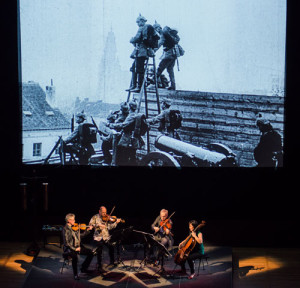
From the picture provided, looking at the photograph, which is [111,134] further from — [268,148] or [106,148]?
[268,148]

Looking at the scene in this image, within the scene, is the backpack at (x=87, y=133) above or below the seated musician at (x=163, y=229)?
above

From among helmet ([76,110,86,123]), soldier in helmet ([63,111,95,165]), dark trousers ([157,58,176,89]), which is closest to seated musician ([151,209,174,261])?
soldier in helmet ([63,111,95,165])

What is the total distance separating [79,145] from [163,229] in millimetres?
1971

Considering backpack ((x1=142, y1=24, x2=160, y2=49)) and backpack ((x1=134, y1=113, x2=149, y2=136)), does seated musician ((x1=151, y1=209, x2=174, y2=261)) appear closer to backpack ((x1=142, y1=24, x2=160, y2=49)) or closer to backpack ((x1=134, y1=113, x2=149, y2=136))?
backpack ((x1=134, y1=113, x2=149, y2=136))

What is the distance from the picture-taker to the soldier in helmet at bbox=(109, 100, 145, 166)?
10320 millimetres

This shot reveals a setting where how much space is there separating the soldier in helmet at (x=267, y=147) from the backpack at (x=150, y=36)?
6.71 feet

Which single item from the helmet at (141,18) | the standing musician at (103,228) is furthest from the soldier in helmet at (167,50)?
the standing musician at (103,228)

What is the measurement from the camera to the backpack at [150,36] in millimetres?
10055

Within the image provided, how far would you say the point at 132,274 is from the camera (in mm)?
9344

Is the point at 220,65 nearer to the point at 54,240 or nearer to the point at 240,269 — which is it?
the point at 240,269

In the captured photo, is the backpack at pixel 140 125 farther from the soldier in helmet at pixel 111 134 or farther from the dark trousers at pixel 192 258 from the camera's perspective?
the dark trousers at pixel 192 258

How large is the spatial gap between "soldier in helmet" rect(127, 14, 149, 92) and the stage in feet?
8.89

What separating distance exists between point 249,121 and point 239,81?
65cm

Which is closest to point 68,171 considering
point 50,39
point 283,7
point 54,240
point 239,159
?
point 54,240
